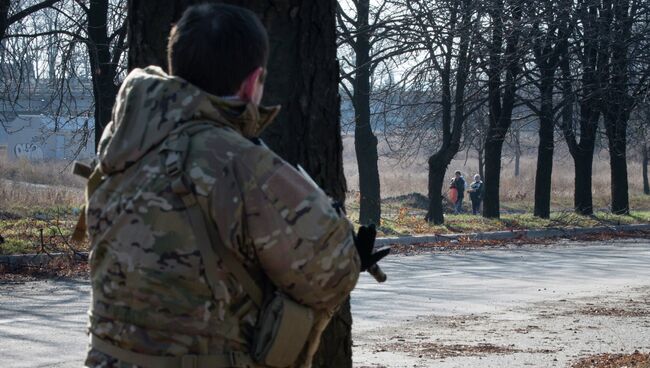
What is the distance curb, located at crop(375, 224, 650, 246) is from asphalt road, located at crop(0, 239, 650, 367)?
4.35 m

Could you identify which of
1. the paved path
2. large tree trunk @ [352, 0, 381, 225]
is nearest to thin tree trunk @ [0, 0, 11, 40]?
the paved path

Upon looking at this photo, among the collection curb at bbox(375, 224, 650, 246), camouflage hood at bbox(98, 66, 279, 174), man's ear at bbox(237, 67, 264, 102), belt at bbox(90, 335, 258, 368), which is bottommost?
curb at bbox(375, 224, 650, 246)

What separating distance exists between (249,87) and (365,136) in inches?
913

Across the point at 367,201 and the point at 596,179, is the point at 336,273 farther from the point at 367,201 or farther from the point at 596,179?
the point at 596,179

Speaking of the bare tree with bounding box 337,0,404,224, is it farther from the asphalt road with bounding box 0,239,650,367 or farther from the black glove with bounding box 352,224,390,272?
the black glove with bounding box 352,224,390,272

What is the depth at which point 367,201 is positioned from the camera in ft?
81.3

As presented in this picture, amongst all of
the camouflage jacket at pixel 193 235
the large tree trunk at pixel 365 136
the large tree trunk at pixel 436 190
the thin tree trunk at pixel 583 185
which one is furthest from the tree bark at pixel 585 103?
the camouflage jacket at pixel 193 235

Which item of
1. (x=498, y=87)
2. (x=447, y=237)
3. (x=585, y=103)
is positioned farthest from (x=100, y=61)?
(x=585, y=103)

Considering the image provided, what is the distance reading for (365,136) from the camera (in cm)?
2564

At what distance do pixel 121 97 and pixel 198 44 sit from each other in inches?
9.5

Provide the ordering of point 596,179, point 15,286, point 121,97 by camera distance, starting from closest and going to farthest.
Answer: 1. point 121,97
2. point 15,286
3. point 596,179

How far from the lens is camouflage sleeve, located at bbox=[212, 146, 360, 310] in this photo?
2.35 meters

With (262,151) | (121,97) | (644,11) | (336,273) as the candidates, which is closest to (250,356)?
(336,273)

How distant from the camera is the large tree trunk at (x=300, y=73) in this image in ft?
12.7
